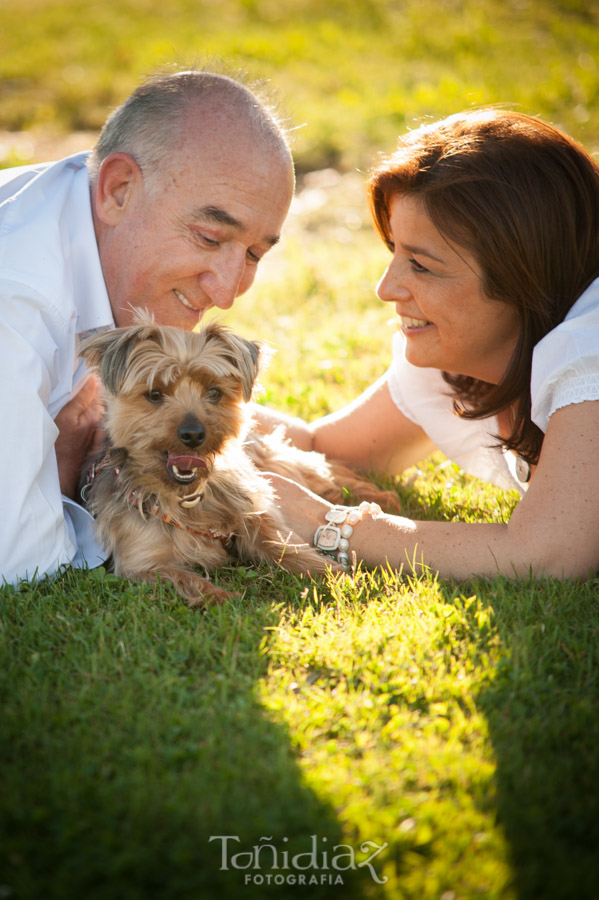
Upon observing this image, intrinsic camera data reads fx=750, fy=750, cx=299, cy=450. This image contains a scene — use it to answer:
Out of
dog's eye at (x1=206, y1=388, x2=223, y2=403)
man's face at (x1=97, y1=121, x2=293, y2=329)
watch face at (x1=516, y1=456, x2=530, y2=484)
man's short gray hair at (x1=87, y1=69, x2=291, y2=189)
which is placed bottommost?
watch face at (x1=516, y1=456, x2=530, y2=484)

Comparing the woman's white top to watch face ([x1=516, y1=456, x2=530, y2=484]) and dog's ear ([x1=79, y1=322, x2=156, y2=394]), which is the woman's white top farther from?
dog's ear ([x1=79, y1=322, x2=156, y2=394])

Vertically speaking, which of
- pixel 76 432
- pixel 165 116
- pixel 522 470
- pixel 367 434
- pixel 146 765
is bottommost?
pixel 367 434

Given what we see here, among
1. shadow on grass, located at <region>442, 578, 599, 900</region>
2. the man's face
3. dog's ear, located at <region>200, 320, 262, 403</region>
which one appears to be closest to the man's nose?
the man's face

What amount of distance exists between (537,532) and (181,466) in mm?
1735

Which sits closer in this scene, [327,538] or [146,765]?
[146,765]

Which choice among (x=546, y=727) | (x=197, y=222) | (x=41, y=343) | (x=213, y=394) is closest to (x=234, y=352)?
(x=213, y=394)

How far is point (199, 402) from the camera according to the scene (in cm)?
393

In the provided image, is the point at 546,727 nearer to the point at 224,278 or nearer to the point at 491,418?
the point at 491,418

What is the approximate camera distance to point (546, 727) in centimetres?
260

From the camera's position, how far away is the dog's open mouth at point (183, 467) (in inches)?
148

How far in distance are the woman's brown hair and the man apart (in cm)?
84

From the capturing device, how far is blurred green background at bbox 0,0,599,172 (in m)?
13.5

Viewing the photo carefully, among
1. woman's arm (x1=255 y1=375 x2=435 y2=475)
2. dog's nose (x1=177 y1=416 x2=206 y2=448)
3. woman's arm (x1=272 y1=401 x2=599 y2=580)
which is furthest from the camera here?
woman's arm (x1=255 y1=375 x2=435 y2=475)

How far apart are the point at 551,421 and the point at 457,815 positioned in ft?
5.89
